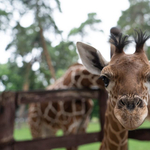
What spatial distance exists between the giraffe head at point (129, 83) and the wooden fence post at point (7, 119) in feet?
4.26

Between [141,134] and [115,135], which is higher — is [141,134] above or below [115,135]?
below

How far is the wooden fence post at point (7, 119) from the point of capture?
2.38 m

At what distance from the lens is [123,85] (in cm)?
159

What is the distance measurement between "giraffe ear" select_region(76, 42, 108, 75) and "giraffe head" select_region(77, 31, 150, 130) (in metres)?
0.03

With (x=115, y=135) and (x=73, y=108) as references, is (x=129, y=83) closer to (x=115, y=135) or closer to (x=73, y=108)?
(x=115, y=135)

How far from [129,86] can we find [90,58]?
743 mm

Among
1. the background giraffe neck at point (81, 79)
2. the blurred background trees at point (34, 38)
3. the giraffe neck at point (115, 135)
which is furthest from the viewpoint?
the blurred background trees at point (34, 38)

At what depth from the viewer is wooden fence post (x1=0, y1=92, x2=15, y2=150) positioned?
2381 mm

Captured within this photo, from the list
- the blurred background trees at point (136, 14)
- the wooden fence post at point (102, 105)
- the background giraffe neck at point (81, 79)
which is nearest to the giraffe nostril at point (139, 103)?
the wooden fence post at point (102, 105)

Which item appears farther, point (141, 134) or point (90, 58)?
point (141, 134)

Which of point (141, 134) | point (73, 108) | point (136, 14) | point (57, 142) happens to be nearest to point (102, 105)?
point (141, 134)

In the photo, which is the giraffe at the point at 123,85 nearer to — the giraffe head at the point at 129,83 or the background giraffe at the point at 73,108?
the giraffe head at the point at 129,83

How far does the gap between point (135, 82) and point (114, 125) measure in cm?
71

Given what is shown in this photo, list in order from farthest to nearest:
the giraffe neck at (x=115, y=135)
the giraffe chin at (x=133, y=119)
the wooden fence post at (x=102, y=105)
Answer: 1. the wooden fence post at (x=102, y=105)
2. the giraffe neck at (x=115, y=135)
3. the giraffe chin at (x=133, y=119)
